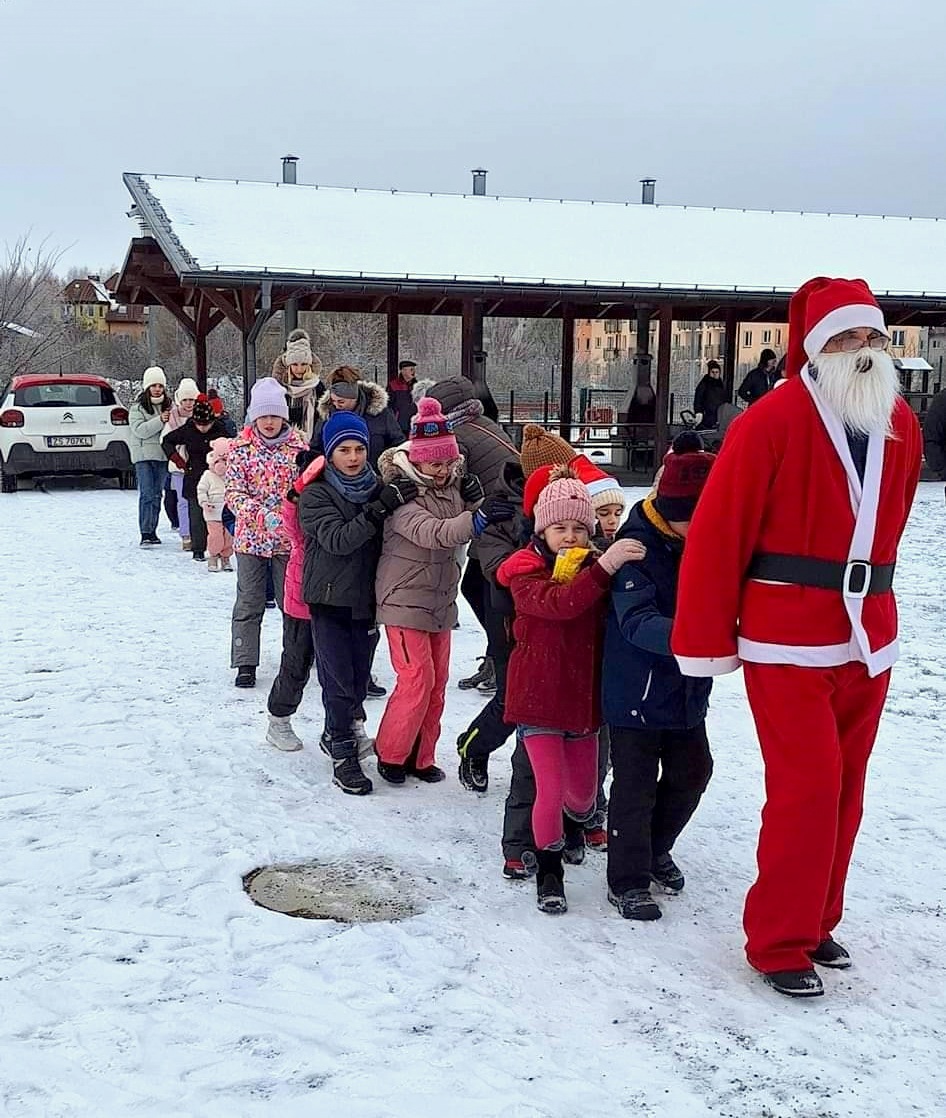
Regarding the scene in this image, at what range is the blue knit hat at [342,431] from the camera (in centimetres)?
480

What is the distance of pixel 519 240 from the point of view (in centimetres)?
1898

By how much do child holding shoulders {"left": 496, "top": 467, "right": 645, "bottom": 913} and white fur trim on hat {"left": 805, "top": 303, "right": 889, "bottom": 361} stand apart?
94 centimetres

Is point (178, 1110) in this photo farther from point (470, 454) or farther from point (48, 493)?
point (48, 493)

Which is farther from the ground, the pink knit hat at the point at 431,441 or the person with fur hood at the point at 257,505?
the pink knit hat at the point at 431,441

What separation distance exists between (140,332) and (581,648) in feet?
208

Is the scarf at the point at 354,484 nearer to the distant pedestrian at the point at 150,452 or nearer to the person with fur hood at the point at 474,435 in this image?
the person with fur hood at the point at 474,435

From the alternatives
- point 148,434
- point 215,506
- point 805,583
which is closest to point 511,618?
point 805,583

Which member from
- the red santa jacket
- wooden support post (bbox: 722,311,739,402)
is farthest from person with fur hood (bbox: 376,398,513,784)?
wooden support post (bbox: 722,311,739,402)

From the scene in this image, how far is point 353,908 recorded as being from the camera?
3754 mm

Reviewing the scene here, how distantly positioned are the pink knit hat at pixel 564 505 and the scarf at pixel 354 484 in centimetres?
115

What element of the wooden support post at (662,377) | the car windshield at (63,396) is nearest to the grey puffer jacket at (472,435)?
the car windshield at (63,396)

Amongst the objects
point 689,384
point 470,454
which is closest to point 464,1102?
point 470,454

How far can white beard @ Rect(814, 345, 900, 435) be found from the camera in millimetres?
3049

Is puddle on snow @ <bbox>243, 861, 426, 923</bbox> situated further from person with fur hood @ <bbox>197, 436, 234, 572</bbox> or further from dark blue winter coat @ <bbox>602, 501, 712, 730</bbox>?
person with fur hood @ <bbox>197, 436, 234, 572</bbox>
